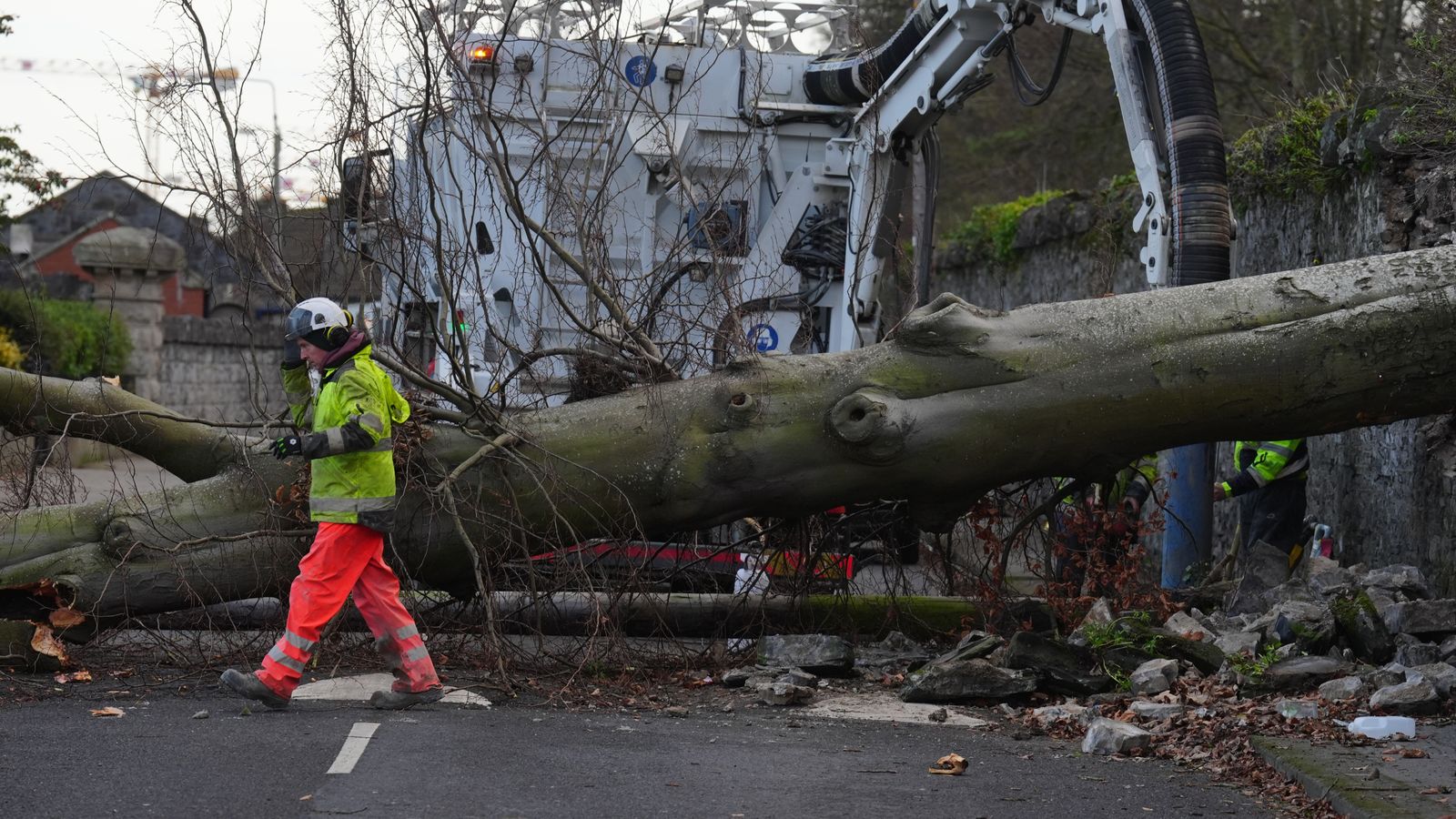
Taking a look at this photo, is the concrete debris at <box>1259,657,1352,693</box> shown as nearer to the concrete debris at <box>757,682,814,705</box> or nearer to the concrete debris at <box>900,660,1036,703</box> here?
the concrete debris at <box>900,660,1036,703</box>

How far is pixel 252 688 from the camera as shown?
6488 millimetres

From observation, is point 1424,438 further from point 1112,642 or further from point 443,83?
point 443,83

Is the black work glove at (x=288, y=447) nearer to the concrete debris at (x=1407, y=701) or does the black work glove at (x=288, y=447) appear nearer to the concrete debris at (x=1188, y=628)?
the concrete debris at (x=1188, y=628)

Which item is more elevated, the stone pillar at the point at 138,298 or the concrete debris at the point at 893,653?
the stone pillar at the point at 138,298

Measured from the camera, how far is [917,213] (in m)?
11.6

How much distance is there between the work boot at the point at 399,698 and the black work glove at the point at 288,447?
3.41ft

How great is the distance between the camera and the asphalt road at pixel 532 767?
5.08 meters

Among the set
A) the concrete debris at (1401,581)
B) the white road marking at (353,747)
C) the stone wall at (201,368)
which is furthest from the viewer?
the stone wall at (201,368)

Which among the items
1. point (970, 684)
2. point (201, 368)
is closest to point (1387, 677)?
point (970, 684)

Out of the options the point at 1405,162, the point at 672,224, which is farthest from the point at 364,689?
the point at 1405,162

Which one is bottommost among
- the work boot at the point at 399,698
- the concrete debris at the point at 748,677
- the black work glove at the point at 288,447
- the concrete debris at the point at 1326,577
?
the concrete debris at the point at 748,677

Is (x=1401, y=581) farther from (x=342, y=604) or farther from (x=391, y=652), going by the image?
(x=342, y=604)

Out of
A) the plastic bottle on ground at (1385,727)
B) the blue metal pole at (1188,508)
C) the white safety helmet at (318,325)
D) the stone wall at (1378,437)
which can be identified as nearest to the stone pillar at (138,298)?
the stone wall at (1378,437)

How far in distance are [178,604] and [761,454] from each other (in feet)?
8.89
